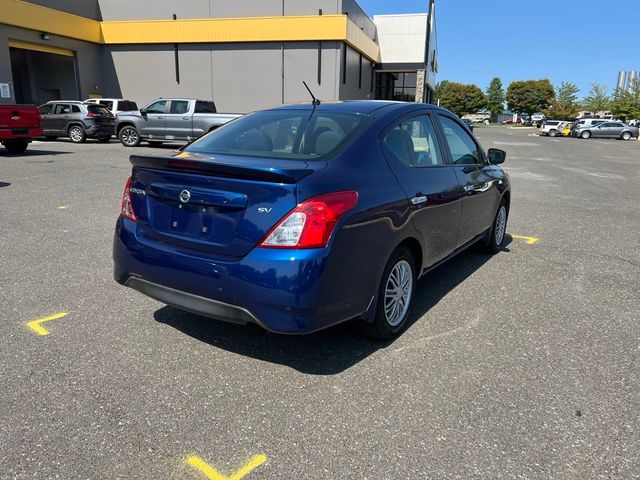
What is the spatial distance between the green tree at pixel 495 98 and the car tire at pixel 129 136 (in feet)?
369

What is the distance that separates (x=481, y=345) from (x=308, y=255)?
1632mm

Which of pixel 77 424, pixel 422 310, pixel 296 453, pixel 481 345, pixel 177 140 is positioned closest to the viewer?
pixel 296 453

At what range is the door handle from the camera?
3.58 metres

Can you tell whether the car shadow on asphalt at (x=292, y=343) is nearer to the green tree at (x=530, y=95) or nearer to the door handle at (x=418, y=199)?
the door handle at (x=418, y=199)

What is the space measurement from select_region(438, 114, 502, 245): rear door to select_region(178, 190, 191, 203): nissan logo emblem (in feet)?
7.95

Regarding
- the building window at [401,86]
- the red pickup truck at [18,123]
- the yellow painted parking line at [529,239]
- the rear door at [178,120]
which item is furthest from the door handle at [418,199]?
the building window at [401,86]

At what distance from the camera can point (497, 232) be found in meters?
5.86

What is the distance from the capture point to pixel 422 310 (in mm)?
4168

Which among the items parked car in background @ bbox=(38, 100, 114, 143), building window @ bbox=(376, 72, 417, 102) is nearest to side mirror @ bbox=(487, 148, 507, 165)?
parked car in background @ bbox=(38, 100, 114, 143)

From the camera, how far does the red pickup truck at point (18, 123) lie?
1354 centimetres

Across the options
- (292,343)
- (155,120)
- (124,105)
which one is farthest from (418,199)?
(124,105)

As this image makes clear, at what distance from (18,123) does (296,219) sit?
1424cm

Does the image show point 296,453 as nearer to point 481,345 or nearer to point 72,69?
point 481,345

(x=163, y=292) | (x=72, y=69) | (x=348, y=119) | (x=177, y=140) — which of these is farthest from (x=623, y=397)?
(x=72, y=69)
